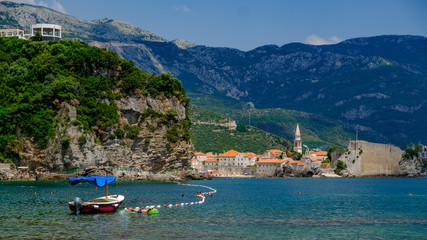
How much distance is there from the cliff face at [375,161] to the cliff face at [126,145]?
54.5 m

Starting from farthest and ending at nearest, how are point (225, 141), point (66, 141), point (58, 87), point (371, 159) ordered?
1. point (225, 141)
2. point (371, 159)
3. point (58, 87)
4. point (66, 141)

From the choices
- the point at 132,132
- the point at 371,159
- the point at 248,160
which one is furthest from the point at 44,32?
the point at 371,159

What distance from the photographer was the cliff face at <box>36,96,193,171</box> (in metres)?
84.4

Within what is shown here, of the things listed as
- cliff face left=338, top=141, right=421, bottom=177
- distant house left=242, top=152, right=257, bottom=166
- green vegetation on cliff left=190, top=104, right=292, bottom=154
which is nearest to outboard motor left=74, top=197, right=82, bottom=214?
cliff face left=338, top=141, right=421, bottom=177

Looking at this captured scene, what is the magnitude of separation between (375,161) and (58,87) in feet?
302

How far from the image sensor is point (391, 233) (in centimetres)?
3494

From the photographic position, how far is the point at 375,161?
14650 centimetres

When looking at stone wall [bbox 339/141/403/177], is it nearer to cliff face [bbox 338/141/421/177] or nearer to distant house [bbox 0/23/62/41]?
cliff face [bbox 338/141/421/177]

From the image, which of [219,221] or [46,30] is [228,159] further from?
[219,221]

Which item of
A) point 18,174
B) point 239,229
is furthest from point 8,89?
point 239,229

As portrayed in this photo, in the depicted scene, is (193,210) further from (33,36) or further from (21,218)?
(33,36)

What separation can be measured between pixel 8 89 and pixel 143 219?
58080 mm

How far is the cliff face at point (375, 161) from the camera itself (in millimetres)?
141375

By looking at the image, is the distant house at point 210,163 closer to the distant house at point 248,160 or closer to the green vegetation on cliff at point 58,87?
the distant house at point 248,160
